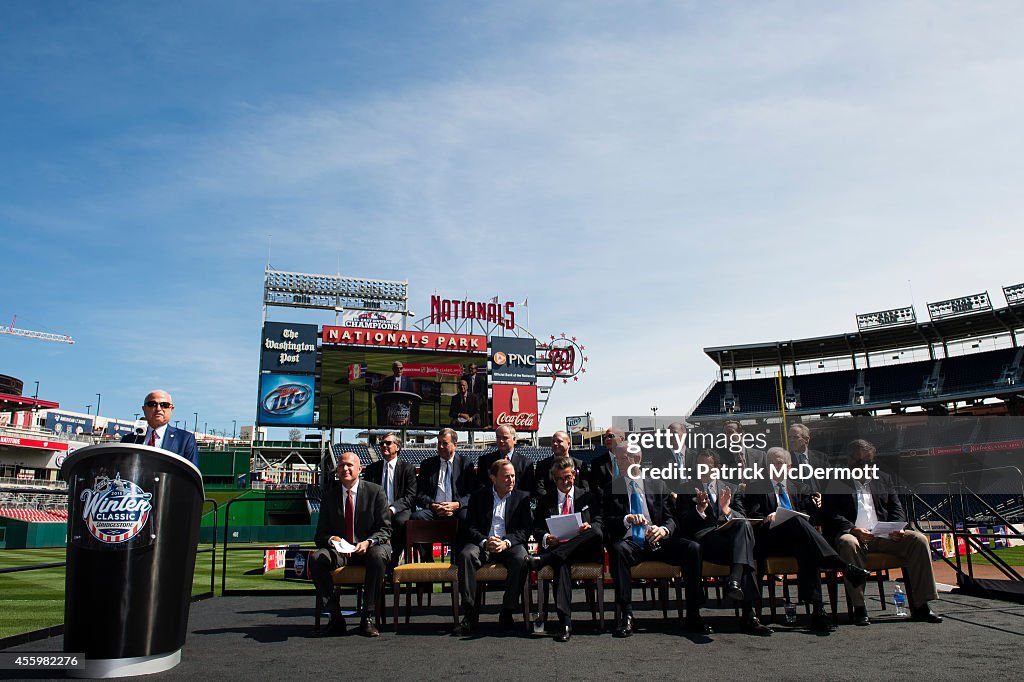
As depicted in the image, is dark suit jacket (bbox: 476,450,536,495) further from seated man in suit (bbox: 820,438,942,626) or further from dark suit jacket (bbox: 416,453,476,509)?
seated man in suit (bbox: 820,438,942,626)

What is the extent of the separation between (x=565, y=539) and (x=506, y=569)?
0.64m

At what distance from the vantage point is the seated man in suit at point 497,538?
6113 mm

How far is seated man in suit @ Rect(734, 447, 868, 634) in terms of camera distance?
6.11 metres

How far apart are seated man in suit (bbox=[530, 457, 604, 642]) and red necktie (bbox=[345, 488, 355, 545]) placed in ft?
5.92

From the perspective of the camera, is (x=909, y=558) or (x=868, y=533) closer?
(x=909, y=558)

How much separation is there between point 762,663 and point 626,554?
1.76 meters

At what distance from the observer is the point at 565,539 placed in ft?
20.6

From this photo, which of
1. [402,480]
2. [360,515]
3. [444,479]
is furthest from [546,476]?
[360,515]

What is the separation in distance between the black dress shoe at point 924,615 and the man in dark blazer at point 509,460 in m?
3.87

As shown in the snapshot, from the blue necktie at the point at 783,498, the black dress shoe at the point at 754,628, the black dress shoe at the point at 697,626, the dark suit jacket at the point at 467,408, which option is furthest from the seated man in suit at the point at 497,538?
the dark suit jacket at the point at 467,408

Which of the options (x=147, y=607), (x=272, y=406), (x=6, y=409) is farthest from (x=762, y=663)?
(x=6, y=409)

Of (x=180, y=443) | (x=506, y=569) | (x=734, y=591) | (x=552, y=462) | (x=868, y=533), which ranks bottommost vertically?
(x=734, y=591)

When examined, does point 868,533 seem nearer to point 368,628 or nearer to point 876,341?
point 368,628

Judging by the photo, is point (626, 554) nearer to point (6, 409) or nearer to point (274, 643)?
point (274, 643)
